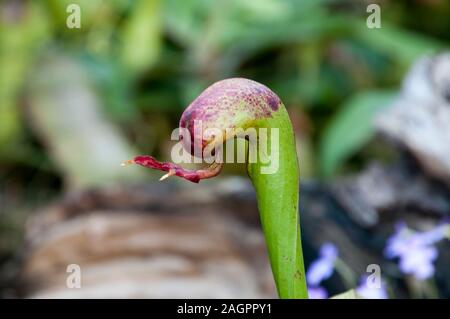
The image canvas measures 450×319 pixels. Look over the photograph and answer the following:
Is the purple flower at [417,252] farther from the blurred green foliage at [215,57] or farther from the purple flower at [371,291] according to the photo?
the blurred green foliage at [215,57]

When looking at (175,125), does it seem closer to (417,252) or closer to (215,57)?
(215,57)

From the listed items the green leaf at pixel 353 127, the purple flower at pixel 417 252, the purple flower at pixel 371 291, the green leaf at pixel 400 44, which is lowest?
the purple flower at pixel 371 291

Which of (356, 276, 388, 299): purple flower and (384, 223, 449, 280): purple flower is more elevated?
(384, 223, 449, 280): purple flower

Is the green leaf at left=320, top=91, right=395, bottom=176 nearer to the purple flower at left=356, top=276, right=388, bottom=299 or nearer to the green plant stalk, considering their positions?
the purple flower at left=356, top=276, right=388, bottom=299

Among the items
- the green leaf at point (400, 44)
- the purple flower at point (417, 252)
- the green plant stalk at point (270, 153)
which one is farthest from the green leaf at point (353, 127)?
the green plant stalk at point (270, 153)

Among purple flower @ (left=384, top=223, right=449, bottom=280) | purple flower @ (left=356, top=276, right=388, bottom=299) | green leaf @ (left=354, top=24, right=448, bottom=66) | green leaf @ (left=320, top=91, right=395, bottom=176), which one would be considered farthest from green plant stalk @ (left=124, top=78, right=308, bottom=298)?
green leaf @ (left=354, top=24, right=448, bottom=66)
